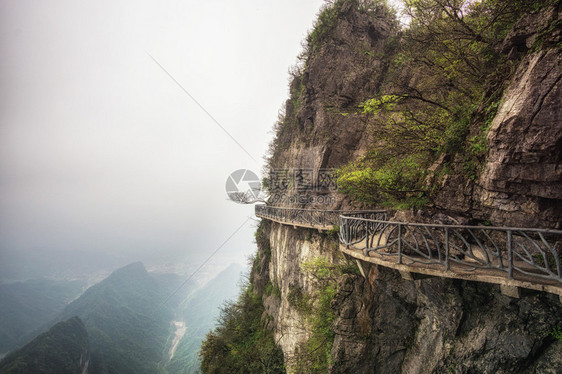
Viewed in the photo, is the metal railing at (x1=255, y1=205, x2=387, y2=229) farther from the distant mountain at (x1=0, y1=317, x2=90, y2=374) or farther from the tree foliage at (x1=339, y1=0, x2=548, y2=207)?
the distant mountain at (x1=0, y1=317, x2=90, y2=374)

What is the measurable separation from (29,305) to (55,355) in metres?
120

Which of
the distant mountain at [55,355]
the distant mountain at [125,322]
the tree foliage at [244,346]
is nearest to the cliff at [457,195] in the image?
the tree foliage at [244,346]

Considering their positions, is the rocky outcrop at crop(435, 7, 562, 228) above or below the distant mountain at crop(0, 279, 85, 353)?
above

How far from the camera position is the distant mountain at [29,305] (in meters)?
101

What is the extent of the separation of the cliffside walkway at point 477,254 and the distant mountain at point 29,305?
490 ft

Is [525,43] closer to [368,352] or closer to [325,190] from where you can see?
[368,352]

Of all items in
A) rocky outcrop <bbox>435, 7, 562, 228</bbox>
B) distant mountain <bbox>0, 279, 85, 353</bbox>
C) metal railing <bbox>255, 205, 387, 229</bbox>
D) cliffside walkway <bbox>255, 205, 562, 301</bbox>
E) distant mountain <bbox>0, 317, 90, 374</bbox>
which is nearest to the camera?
cliffside walkway <bbox>255, 205, 562, 301</bbox>

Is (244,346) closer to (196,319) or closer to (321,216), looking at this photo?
(321,216)

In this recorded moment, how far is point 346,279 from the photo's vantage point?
6.94 m

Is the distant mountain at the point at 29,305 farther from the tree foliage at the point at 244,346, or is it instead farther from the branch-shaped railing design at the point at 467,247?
the branch-shaped railing design at the point at 467,247

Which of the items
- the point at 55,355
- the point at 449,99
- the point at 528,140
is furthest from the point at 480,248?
the point at 55,355

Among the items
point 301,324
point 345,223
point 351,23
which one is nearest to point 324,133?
point 351,23

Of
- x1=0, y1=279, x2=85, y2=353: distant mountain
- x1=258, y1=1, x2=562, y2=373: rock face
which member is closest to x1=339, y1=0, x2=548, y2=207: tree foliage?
x1=258, y1=1, x2=562, y2=373: rock face

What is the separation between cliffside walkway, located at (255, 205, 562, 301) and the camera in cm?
286
